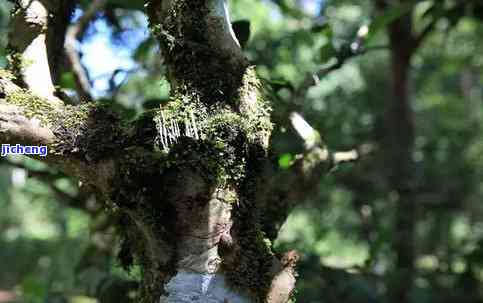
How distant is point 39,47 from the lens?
199cm

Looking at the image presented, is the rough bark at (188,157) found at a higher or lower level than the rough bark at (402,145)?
lower

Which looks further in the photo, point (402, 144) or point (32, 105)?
point (402, 144)

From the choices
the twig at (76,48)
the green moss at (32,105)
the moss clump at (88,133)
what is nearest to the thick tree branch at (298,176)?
the moss clump at (88,133)

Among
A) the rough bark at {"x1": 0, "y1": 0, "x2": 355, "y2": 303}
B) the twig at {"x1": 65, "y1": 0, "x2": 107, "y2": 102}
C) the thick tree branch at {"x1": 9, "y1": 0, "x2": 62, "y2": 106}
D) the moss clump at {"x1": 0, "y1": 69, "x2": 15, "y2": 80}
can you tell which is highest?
the twig at {"x1": 65, "y1": 0, "x2": 107, "y2": 102}

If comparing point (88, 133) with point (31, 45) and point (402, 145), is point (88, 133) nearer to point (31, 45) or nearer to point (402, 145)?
point (31, 45)

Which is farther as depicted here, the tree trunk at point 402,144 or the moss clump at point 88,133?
the tree trunk at point 402,144

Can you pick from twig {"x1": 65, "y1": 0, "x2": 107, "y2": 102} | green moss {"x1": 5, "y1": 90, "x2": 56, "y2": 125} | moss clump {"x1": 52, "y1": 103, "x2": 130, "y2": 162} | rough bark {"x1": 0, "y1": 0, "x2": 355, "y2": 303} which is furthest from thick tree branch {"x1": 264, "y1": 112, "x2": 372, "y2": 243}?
twig {"x1": 65, "y1": 0, "x2": 107, "y2": 102}

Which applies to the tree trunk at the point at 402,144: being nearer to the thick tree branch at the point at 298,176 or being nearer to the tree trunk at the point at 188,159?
the thick tree branch at the point at 298,176

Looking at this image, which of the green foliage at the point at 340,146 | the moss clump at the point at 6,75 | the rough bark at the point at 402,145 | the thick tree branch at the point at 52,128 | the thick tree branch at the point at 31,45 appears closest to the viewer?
the thick tree branch at the point at 52,128

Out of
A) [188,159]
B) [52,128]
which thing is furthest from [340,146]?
[52,128]

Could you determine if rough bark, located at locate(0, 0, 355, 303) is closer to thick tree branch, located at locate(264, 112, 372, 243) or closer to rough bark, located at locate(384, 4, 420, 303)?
thick tree branch, located at locate(264, 112, 372, 243)

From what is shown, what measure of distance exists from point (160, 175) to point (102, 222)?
2396 mm

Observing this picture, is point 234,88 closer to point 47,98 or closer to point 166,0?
point 166,0

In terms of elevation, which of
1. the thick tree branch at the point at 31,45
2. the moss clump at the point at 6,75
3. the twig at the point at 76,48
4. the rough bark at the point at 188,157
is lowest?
the rough bark at the point at 188,157
